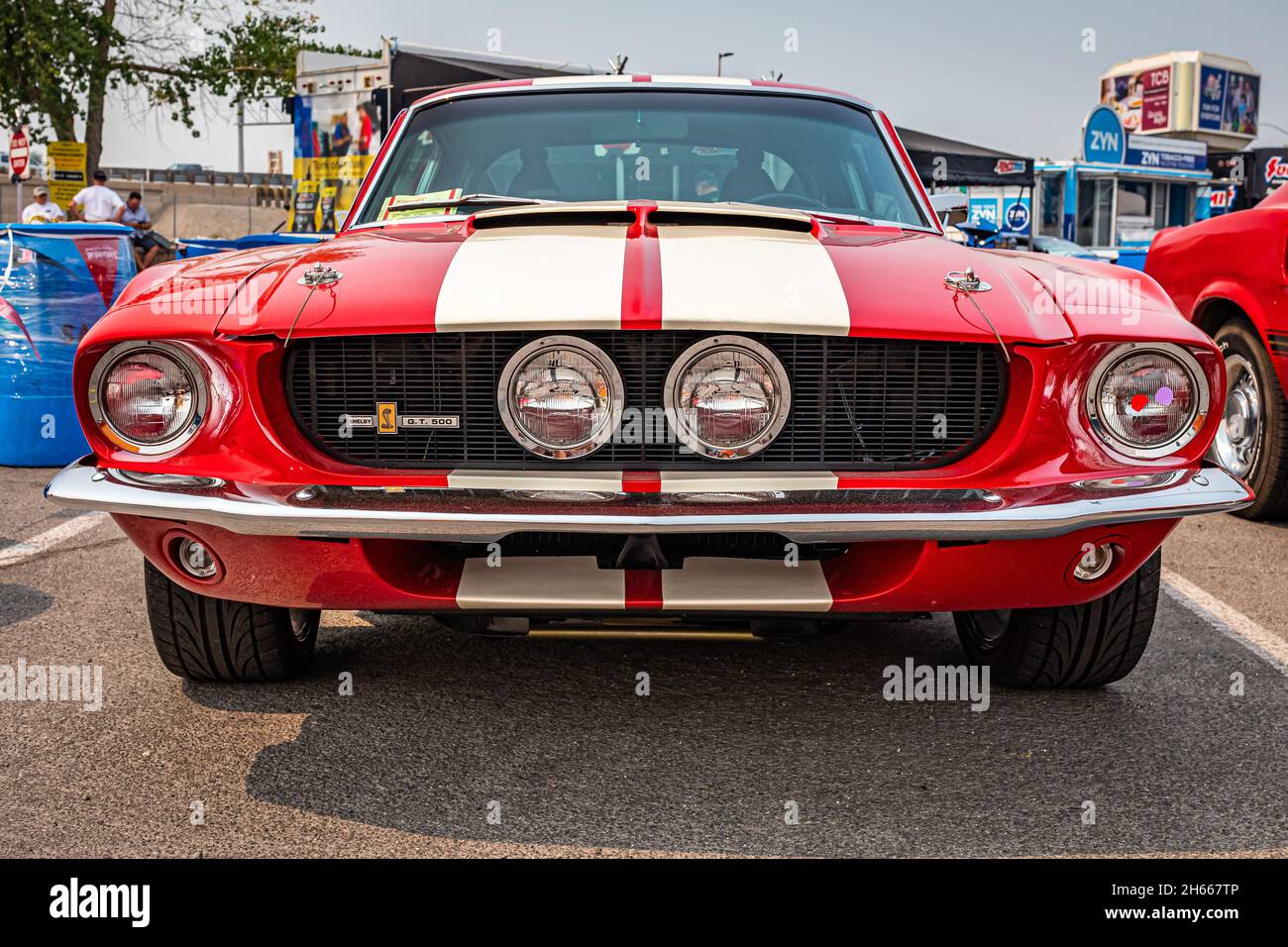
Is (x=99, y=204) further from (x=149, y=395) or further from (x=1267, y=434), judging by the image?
(x=149, y=395)

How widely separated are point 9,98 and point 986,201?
1630 cm

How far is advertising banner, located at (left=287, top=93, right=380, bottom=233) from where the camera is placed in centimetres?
1484

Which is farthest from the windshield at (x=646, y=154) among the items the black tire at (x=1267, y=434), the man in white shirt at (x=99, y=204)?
the man in white shirt at (x=99, y=204)

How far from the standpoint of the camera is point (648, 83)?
371 centimetres

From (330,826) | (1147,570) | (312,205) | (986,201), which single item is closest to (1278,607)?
(1147,570)

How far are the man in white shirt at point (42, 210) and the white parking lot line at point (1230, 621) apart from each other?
43.3 feet

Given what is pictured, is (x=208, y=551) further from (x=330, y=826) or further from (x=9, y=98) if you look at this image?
(x=9, y=98)

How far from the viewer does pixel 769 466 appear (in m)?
2.37

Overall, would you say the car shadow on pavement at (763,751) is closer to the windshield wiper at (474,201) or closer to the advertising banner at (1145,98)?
the windshield wiper at (474,201)

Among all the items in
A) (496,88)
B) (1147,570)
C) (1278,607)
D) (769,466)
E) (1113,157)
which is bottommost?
(1278,607)

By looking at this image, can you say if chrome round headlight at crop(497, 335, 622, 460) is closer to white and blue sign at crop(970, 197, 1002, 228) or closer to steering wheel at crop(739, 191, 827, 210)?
steering wheel at crop(739, 191, 827, 210)

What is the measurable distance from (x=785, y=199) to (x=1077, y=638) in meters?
1.41

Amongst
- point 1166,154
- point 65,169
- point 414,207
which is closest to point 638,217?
point 414,207
